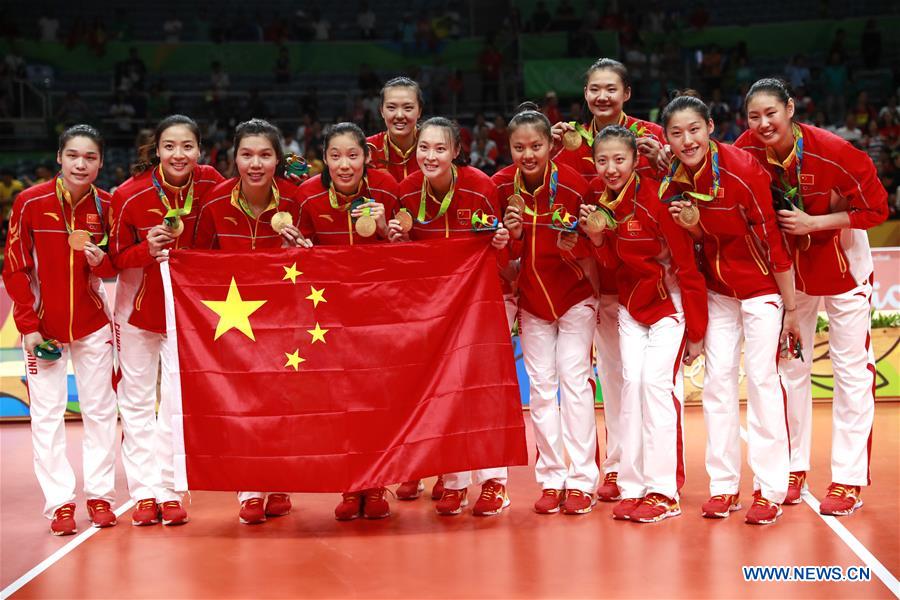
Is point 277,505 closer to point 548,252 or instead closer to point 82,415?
point 82,415

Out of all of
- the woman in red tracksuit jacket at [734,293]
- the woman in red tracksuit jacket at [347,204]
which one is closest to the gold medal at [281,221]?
the woman in red tracksuit jacket at [347,204]

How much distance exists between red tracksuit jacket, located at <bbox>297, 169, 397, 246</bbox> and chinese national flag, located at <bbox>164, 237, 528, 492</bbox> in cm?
24

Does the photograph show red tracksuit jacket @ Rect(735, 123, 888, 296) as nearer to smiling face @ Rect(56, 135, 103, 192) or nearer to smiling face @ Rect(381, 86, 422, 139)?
smiling face @ Rect(381, 86, 422, 139)

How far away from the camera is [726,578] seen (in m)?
4.18

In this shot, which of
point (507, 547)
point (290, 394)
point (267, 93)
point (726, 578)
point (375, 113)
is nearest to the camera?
point (726, 578)

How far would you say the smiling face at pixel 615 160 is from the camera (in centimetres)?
504

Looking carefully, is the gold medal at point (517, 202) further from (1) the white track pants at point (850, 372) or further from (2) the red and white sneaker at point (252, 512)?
(2) the red and white sneaker at point (252, 512)

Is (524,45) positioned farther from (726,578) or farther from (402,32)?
(726,578)

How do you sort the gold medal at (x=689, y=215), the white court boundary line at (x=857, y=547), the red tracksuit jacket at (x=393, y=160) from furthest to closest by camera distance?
the red tracksuit jacket at (x=393, y=160) < the gold medal at (x=689, y=215) < the white court boundary line at (x=857, y=547)

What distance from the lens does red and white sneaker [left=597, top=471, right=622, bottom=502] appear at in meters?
5.55

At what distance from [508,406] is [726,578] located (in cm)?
141

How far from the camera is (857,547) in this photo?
179 inches

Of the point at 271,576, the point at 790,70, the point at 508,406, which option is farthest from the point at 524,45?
the point at 271,576

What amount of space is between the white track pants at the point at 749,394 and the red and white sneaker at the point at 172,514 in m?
2.72
